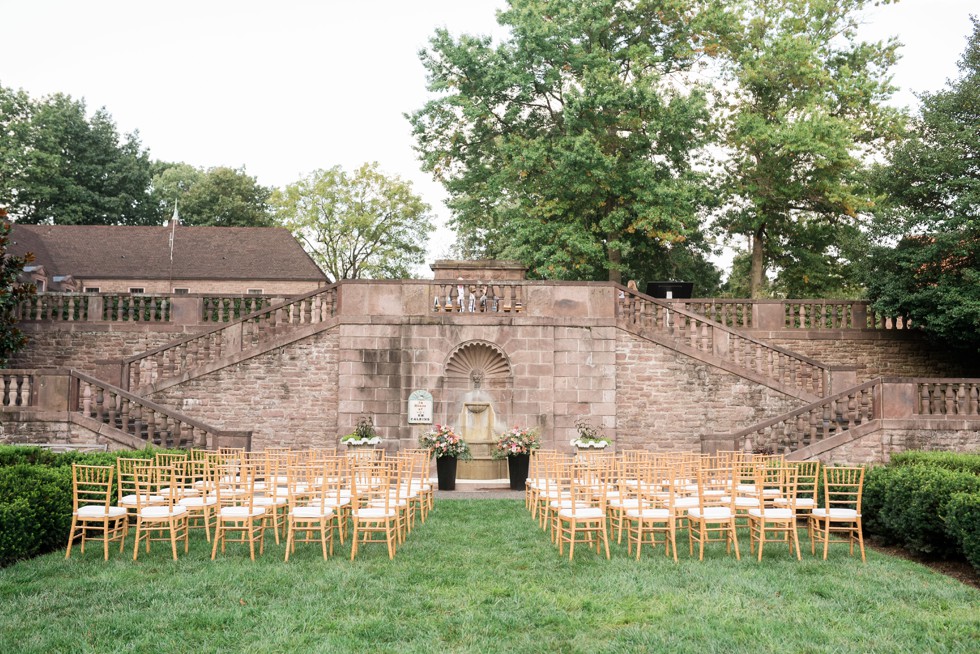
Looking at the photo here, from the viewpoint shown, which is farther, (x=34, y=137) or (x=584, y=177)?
(x=34, y=137)

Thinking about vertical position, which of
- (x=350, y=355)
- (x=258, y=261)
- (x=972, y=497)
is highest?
(x=258, y=261)

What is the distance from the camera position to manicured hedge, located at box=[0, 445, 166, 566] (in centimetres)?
920

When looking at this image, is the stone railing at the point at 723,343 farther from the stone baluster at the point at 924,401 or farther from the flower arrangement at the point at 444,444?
the flower arrangement at the point at 444,444

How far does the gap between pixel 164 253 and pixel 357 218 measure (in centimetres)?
1030

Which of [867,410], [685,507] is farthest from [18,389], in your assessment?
[867,410]

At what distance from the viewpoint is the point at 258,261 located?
3828 centimetres

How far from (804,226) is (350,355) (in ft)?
58.6

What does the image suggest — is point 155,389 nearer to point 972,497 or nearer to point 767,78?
point 972,497

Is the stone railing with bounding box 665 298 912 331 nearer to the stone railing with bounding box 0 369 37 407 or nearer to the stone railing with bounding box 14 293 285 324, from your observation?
the stone railing with bounding box 14 293 285 324

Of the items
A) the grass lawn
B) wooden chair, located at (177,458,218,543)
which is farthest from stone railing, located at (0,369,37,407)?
the grass lawn

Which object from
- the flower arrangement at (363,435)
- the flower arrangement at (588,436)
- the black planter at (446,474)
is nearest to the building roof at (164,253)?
the flower arrangement at (363,435)

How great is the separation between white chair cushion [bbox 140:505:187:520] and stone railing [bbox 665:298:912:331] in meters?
16.6

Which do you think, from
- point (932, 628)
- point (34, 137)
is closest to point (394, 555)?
point (932, 628)

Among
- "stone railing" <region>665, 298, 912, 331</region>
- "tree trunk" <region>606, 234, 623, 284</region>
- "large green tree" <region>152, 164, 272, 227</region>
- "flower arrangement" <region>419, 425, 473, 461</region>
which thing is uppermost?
"large green tree" <region>152, 164, 272, 227</region>
